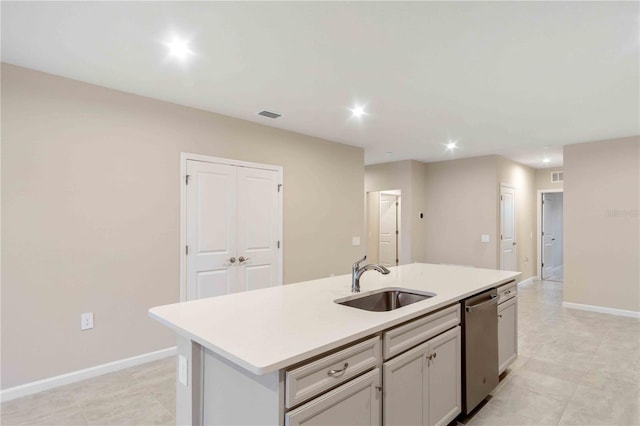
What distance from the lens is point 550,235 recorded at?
8.11 m

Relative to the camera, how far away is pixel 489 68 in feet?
8.63

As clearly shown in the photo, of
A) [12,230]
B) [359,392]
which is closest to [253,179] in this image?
[12,230]

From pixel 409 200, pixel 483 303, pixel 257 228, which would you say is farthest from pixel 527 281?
pixel 257 228

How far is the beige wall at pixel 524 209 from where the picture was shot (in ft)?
22.0

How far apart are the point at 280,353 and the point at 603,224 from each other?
561cm

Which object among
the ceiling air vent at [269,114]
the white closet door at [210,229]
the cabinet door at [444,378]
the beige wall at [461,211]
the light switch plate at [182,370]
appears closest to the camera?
the light switch plate at [182,370]

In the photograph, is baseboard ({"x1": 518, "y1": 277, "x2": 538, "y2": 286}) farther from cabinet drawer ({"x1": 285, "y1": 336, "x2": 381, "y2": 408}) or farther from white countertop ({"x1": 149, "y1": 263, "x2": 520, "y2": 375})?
cabinet drawer ({"x1": 285, "y1": 336, "x2": 381, "y2": 408})

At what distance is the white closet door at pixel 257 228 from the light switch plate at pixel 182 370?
7.30ft

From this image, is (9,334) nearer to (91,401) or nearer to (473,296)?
(91,401)

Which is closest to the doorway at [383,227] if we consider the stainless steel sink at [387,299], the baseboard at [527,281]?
the baseboard at [527,281]

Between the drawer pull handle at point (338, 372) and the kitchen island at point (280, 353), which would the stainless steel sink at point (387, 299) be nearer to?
the kitchen island at point (280, 353)

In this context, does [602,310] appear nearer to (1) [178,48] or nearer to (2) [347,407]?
(2) [347,407]

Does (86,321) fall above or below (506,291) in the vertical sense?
below

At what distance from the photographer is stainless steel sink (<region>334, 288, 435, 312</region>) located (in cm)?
227
